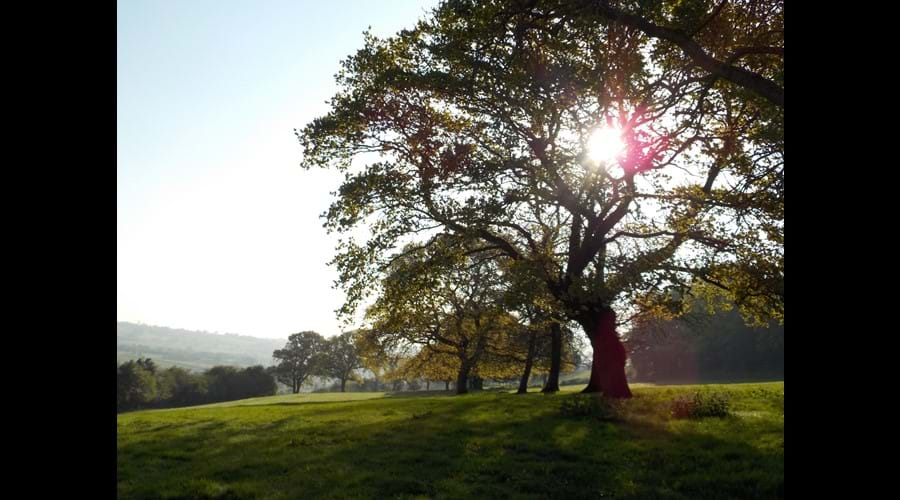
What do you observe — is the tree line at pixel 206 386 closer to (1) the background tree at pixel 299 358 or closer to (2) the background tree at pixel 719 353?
(1) the background tree at pixel 299 358

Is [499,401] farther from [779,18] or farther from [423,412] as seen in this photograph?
[779,18]

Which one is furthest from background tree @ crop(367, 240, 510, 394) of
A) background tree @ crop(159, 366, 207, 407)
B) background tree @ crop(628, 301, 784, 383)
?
background tree @ crop(159, 366, 207, 407)

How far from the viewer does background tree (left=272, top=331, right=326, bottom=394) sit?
111438 millimetres

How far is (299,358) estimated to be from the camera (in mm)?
112750

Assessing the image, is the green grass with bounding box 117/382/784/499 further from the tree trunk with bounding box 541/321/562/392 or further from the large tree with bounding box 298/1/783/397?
the tree trunk with bounding box 541/321/562/392

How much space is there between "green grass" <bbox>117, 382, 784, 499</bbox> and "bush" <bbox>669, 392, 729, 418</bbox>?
44 centimetres

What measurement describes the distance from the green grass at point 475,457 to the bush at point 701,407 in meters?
0.44

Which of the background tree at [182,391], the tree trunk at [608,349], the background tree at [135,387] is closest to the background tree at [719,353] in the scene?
the tree trunk at [608,349]

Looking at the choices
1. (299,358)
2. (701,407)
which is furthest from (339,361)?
(701,407)

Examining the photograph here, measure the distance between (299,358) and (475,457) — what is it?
104206 millimetres

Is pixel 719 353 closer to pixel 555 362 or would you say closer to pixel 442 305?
pixel 555 362

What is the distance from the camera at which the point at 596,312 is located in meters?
25.4
